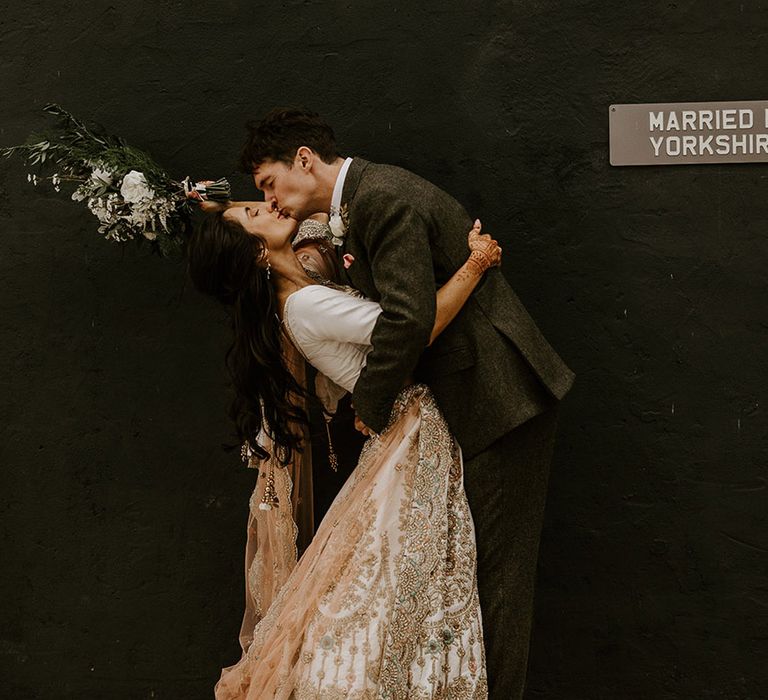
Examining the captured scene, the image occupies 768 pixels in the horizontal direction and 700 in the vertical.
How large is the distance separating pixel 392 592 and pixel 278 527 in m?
0.48

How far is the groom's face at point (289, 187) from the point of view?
7.65 feet

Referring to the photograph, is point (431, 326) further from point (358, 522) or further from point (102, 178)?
point (102, 178)

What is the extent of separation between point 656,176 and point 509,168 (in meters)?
0.46

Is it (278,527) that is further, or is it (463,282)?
(278,527)

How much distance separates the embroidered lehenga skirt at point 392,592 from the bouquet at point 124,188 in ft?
2.68

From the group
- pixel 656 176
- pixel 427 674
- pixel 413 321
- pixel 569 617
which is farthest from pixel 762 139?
pixel 427 674

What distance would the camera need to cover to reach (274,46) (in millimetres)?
2887

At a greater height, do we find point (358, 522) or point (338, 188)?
point (338, 188)

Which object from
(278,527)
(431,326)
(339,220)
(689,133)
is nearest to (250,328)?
(339,220)

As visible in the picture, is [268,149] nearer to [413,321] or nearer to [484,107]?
[413,321]

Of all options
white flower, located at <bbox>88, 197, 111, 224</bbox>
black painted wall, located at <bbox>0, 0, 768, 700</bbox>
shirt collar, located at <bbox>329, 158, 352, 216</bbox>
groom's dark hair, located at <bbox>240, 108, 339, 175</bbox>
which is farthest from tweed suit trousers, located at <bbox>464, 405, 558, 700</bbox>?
white flower, located at <bbox>88, 197, 111, 224</bbox>

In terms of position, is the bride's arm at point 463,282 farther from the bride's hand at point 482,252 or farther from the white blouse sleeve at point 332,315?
the white blouse sleeve at point 332,315

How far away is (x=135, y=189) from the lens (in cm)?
241

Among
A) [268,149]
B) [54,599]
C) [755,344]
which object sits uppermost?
[268,149]
